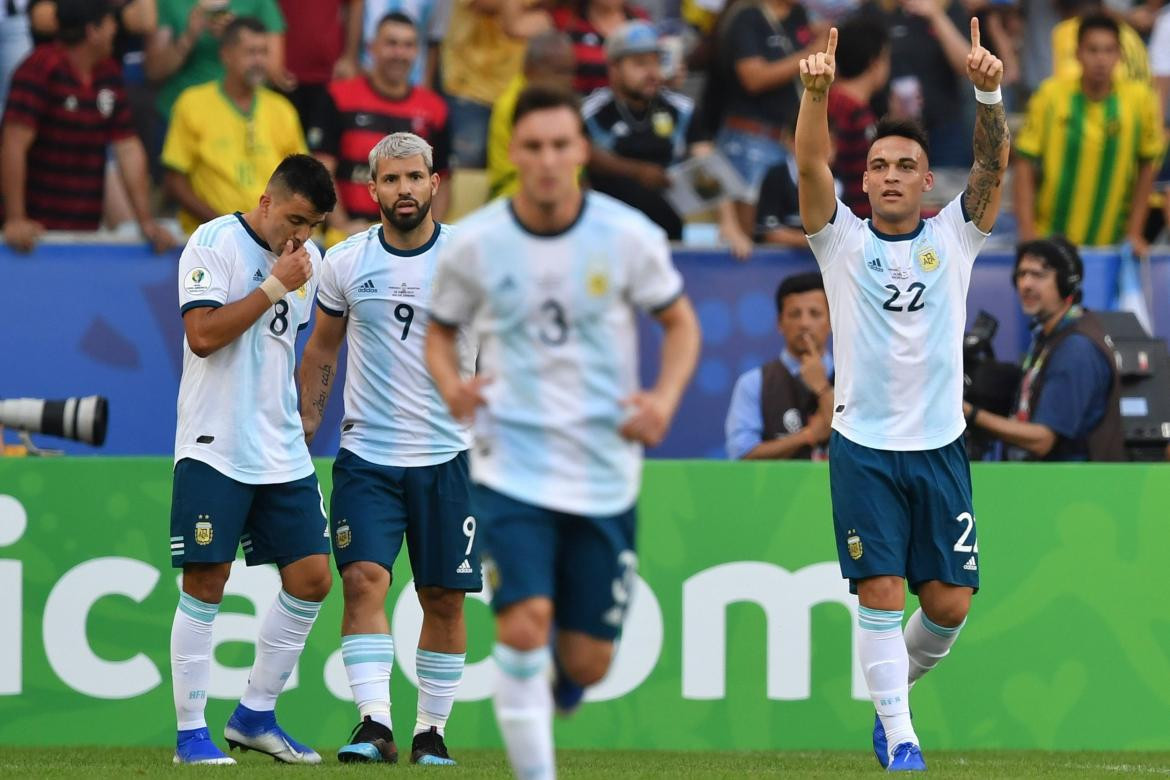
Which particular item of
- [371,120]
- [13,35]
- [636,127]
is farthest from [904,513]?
[13,35]

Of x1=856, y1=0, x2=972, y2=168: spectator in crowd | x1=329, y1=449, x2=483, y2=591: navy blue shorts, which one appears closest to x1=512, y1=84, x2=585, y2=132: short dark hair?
x1=329, y1=449, x2=483, y2=591: navy blue shorts

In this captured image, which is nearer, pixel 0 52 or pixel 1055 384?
pixel 1055 384

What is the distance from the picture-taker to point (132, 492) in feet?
28.7

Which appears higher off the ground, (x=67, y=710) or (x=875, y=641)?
(x=875, y=641)

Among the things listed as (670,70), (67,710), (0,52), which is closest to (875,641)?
(67,710)

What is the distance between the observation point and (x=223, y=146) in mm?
10781

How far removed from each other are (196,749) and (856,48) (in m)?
6.33

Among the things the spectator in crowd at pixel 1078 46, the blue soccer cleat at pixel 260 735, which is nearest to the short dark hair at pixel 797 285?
the spectator in crowd at pixel 1078 46

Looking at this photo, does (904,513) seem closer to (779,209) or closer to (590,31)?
(779,209)

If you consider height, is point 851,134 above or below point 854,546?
above

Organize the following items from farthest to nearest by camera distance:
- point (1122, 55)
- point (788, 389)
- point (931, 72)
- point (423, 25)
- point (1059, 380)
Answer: point (931, 72)
point (423, 25)
point (1122, 55)
point (788, 389)
point (1059, 380)

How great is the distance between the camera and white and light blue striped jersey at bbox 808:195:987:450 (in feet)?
23.4

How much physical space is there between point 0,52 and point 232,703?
5013 millimetres

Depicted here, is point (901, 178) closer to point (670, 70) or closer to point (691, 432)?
point (691, 432)
